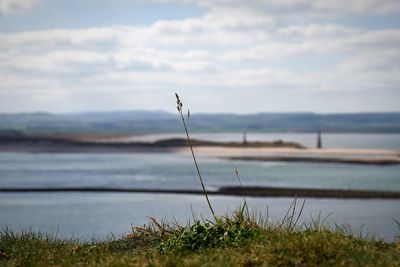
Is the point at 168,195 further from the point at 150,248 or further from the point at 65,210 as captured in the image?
the point at 150,248

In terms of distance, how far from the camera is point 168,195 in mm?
34094

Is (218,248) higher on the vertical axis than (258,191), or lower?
higher

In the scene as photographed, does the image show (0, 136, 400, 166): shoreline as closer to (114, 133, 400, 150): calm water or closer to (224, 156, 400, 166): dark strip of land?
(224, 156, 400, 166): dark strip of land

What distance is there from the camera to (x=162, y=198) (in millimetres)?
32688

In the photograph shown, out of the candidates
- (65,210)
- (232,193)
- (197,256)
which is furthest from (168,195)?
(197,256)

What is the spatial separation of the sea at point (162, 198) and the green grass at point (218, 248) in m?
3.20

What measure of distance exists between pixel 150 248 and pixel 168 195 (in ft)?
78.6

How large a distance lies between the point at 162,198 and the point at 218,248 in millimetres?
23362

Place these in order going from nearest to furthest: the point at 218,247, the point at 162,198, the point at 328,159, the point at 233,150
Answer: the point at 218,247 < the point at 162,198 < the point at 328,159 < the point at 233,150

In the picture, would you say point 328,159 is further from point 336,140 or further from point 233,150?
point 336,140

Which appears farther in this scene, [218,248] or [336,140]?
[336,140]

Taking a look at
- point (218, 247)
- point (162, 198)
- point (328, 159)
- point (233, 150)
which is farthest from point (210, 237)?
point (233, 150)

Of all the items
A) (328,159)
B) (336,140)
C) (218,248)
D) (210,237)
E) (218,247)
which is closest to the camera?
(218,248)

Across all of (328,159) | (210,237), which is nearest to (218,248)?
(210,237)
